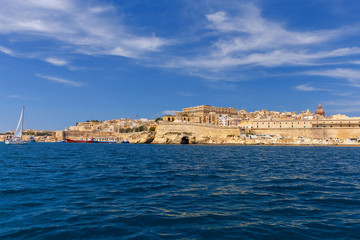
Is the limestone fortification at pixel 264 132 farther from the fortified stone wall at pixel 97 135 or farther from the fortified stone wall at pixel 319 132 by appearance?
the fortified stone wall at pixel 97 135

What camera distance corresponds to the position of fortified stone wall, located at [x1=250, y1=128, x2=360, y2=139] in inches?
2923

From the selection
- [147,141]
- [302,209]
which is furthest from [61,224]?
[147,141]

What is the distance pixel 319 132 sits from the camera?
254 feet

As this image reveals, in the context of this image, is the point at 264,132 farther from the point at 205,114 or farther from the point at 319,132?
the point at 205,114

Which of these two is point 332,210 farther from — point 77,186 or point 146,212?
point 77,186

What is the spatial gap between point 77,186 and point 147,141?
257 ft

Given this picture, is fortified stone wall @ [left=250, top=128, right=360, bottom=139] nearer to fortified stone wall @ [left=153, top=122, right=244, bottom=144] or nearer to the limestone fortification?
the limestone fortification

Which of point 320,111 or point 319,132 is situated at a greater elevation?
point 320,111

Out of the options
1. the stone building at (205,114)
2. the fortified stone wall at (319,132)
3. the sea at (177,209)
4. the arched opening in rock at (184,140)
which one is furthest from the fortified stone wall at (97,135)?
the sea at (177,209)

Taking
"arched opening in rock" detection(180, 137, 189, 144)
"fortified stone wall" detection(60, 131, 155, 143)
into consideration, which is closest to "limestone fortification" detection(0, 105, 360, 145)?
"arched opening in rock" detection(180, 137, 189, 144)

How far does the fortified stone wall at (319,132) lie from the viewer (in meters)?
74.2

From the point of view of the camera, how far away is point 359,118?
78125mm

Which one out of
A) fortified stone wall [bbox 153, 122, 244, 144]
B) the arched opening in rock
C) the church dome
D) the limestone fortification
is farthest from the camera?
the church dome

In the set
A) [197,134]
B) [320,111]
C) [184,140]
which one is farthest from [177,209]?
[320,111]
